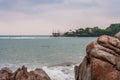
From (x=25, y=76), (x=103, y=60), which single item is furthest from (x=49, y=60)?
(x=103, y=60)

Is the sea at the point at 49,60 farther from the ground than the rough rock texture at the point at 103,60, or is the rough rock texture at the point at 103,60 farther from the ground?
the rough rock texture at the point at 103,60

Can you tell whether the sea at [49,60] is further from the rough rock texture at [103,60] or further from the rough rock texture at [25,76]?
the rough rock texture at [103,60]

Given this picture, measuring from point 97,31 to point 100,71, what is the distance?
176 metres

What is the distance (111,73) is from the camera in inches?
530

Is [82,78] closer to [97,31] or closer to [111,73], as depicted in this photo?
[111,73]

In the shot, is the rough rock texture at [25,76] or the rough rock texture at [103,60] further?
the rough rock texture at [25,76]

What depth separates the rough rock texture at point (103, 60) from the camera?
Answer: 13.5 m

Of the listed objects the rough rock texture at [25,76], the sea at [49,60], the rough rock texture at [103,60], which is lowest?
the sea at [49,60]

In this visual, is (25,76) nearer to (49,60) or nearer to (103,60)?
(103,60)

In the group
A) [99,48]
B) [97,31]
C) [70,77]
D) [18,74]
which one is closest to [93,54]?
[99,48]

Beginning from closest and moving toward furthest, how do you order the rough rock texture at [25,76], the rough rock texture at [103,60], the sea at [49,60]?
the rough rock texture at [103,60], the rough rock texture at [25,76], the sea at [49,60]

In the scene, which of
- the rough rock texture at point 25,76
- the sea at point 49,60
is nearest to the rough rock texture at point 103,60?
the rough rock texture at point 25,76

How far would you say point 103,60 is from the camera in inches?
538

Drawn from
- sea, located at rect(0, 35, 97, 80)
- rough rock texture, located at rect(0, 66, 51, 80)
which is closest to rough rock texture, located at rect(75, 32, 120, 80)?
rough rock texture, located at rect(0, 66, 51, 80)
